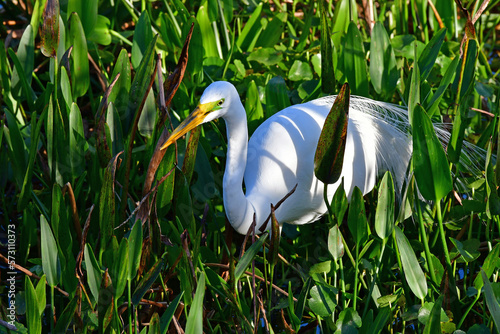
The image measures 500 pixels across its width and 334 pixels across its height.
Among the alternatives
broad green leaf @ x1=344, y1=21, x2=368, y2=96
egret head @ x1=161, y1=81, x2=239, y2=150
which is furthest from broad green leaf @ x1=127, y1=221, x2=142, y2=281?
broad green leaf @ x1=344, y1=21, x2=368, y2=96

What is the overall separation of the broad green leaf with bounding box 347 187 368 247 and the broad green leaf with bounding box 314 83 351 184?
53 mm

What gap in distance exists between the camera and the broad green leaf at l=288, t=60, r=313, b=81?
182 cm

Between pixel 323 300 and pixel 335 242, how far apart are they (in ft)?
0.40

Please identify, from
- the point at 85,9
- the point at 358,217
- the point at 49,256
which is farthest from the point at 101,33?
the point at 358,217

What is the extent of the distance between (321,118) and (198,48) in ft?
1.25

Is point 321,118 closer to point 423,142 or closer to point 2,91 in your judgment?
point 423,142

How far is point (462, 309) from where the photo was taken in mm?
1326

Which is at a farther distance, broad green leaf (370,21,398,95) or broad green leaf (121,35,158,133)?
broad green leaf (370,21,398,95)

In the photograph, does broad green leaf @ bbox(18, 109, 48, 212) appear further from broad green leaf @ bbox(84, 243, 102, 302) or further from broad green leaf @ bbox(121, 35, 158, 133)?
broad green leaf @ bbox(84, 243, 102, 302)

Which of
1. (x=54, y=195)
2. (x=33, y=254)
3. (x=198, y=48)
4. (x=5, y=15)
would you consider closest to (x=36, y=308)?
(x=54, y=195)

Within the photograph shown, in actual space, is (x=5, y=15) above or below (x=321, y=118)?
above

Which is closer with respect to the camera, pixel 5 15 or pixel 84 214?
pixel 84 214

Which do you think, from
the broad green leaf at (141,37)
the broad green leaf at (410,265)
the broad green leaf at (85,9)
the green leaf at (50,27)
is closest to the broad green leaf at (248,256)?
the broad green leaf at (410,265)

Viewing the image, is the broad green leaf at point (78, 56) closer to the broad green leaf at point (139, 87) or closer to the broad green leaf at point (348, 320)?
the broad green leaf at point (139, 87)
